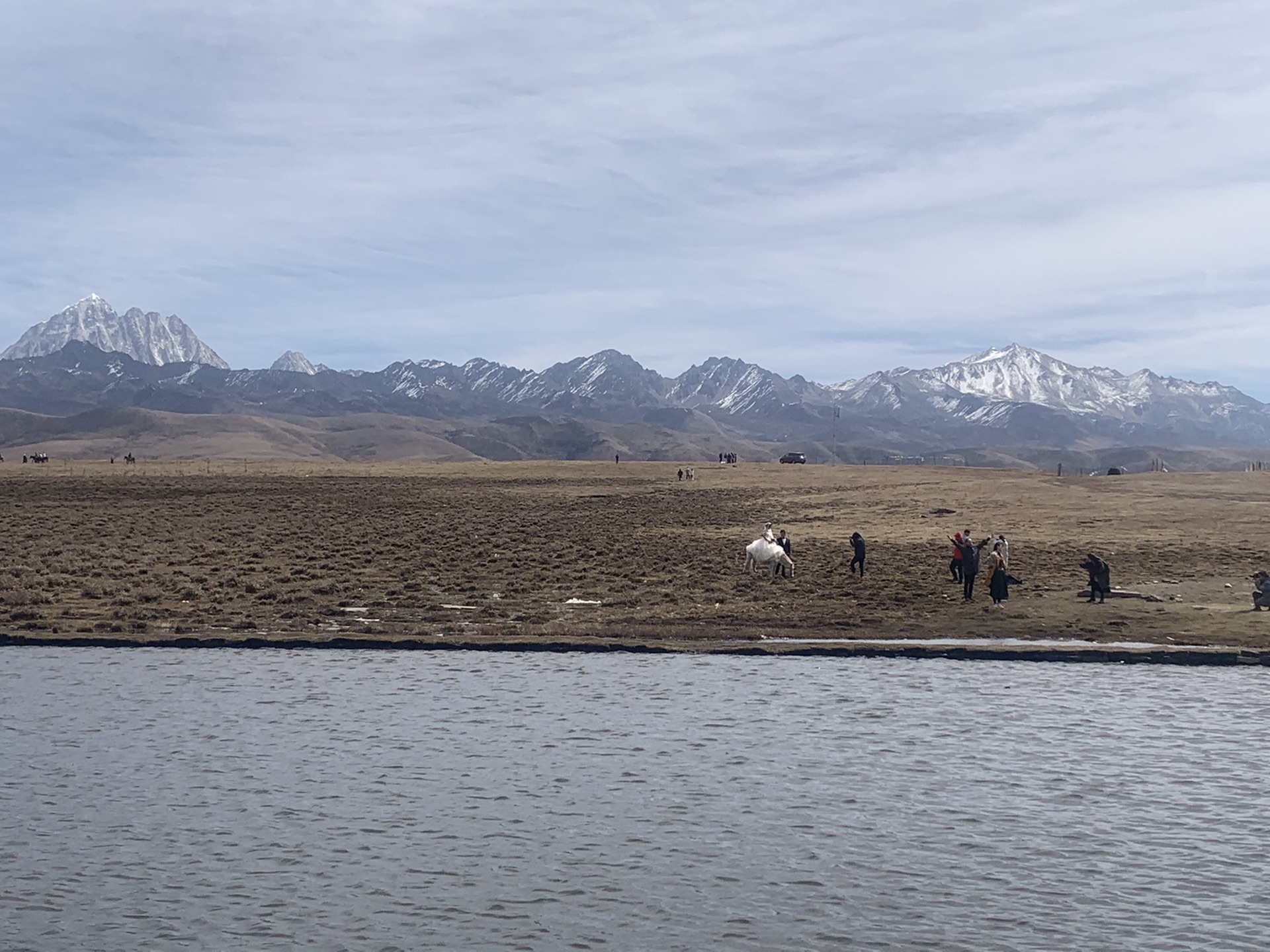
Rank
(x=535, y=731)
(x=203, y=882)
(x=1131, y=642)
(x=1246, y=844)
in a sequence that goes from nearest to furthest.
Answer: (x=203, y=882)
(x=1246, y=844)
(x=535, y=731)
(x=1131, y=642)

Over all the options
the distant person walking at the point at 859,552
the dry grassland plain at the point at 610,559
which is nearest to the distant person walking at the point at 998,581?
the dry grassland plain at the point at 610,559

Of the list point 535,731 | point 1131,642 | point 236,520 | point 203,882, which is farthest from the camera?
point 236,520

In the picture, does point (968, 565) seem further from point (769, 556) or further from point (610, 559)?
point (610, 559)

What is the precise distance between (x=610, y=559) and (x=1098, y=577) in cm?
2332

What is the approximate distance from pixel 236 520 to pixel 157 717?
53032mm

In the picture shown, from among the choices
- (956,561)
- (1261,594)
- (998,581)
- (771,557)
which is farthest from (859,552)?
(1261,594)

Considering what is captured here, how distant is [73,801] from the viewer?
63.8ft

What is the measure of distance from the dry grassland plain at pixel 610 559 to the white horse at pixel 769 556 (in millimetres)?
892

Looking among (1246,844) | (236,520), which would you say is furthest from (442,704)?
(236,520)

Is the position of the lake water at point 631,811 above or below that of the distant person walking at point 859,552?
below

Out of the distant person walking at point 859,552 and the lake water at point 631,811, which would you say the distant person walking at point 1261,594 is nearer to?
the lake water at point 631,811

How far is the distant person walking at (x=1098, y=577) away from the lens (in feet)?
137

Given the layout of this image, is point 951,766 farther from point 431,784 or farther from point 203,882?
point 203,882

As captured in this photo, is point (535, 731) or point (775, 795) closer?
point (775, 795)
